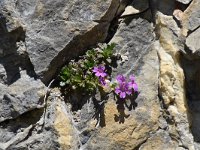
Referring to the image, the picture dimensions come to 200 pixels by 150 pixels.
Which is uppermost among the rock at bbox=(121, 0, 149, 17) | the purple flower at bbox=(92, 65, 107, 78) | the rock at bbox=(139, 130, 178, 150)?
the rock at bbox=(121, 0, 149, 17)

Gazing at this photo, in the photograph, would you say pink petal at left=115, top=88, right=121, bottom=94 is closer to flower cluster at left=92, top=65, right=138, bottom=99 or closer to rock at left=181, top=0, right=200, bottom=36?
flower cluster at left=92, top=65, right=138, bottom=99

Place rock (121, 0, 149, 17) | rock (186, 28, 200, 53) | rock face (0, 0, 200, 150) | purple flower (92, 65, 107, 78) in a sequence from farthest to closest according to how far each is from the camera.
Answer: rock (121, 0, 149, 17) < purple flower (92, 65, 107, 78) < rock face (0, 0, 200, 150) < rock (186, 28, 200, 53)

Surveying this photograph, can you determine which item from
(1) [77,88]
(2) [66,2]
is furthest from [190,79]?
(2) [66,2]

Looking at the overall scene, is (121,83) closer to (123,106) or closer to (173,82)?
(123,106)

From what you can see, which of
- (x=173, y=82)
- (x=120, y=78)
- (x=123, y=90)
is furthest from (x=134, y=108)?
(x=173, y=82)

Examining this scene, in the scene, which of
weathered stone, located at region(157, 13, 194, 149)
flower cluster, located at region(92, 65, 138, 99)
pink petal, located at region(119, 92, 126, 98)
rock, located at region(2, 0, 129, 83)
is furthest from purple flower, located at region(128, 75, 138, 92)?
rock, located at region(2, 0, 129, 83)

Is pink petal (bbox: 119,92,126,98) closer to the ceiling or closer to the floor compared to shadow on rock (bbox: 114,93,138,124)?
closer to the ceiling

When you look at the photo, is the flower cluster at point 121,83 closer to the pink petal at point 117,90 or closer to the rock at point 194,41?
the pink petal at point 117,90
